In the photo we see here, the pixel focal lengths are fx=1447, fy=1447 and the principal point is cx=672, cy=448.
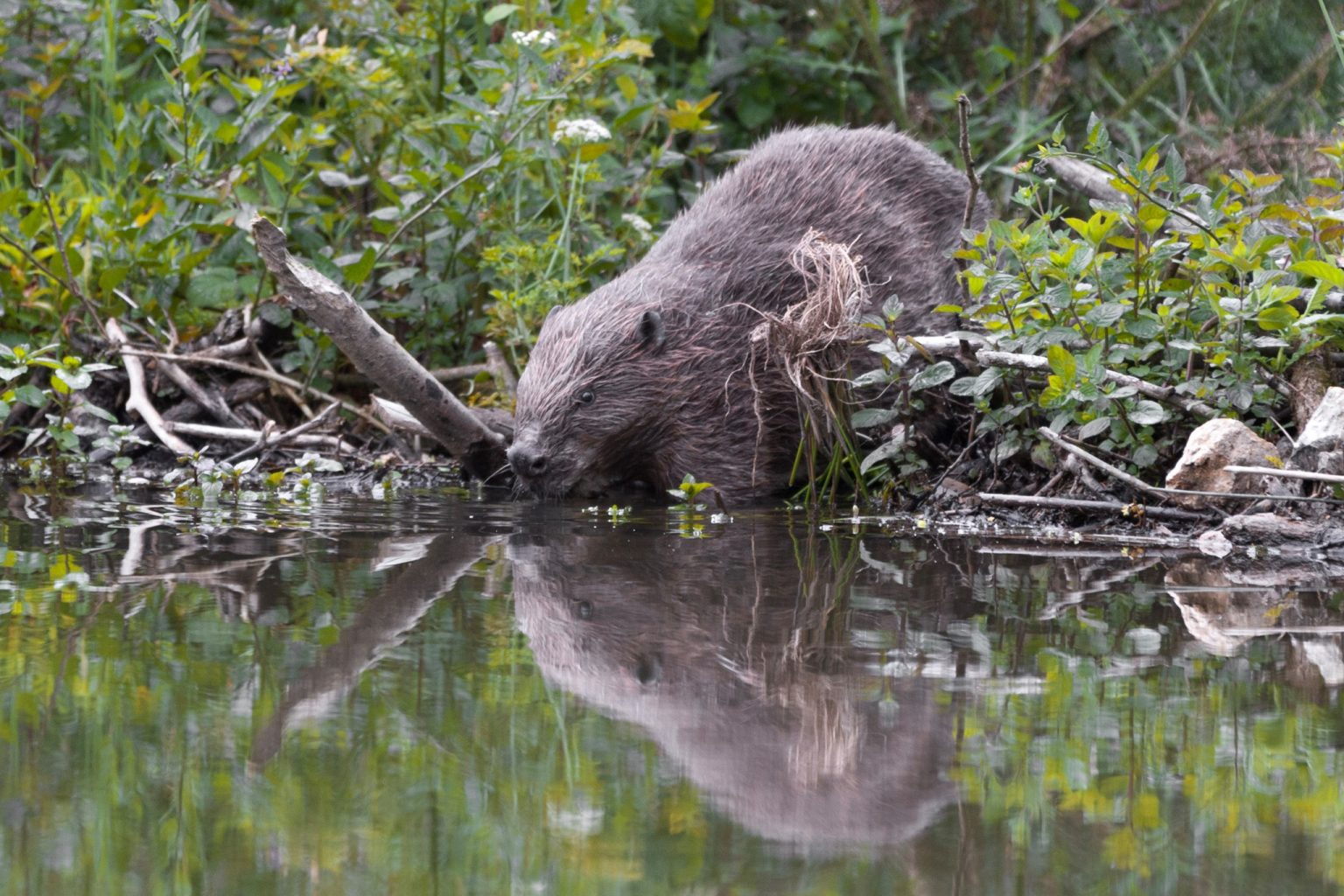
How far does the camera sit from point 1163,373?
3861 millimetres

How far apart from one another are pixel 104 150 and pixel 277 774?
484cm

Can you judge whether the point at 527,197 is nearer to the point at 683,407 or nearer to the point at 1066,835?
the point at 683,407

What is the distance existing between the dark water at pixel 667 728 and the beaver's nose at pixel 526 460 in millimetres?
1657

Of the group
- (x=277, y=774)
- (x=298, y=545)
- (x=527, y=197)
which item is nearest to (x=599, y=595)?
(x=298, y=545)

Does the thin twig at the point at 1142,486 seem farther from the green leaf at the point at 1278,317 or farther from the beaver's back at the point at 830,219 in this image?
the beaver's back at the point at 830,219

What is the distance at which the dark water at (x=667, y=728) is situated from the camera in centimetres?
134

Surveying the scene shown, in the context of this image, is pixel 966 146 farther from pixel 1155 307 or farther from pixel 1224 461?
pixel 1224 461

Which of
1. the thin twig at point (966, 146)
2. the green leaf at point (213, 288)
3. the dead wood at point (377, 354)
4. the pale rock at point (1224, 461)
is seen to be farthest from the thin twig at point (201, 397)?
the pale rock at point (1224, 461)

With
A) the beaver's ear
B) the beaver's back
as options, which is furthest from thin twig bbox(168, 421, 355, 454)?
the beaver's back

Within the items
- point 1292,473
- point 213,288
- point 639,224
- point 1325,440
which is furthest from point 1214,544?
point 213,288

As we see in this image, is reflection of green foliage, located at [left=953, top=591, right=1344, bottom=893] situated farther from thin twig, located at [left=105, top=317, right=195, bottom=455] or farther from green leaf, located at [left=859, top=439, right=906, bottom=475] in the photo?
thin twig, located at [left=105, top=317, right=195, bottom=455]

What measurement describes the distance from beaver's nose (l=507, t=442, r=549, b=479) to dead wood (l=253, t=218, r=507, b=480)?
0.22 meters

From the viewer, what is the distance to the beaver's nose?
475 centimetres

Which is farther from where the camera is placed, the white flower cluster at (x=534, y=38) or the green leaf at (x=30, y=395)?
the white flower cluster at (x=534, y=38)
